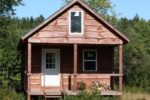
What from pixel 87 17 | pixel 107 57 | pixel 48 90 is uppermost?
pixel 87 17

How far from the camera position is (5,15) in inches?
1937

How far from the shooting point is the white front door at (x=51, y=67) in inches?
1328

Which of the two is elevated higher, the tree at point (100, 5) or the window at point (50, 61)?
the tree at point (100, 5)

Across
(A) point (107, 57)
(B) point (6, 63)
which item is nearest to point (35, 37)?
(A) point (107, 57)

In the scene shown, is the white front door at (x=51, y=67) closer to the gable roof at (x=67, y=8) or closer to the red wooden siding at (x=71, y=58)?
the red wooden siding at (x=71, y=58)

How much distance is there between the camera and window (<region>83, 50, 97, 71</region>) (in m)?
34.6

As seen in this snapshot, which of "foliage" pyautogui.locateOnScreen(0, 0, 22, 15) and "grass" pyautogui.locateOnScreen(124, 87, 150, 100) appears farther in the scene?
"foliage" pyautogui.locateOnScreen(0, 0, 22, 15)

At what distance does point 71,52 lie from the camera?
3447 cm

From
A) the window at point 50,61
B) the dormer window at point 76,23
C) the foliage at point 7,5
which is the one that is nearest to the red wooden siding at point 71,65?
the window at point 50,61

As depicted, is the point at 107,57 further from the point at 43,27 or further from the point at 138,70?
the point at 138,70

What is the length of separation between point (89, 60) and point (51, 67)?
275 centimetres

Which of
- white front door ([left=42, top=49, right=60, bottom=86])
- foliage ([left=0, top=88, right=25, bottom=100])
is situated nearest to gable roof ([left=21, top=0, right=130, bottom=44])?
white front door ([left=42, top=49, right=60, bottom=86])

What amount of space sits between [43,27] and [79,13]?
2.63 meters

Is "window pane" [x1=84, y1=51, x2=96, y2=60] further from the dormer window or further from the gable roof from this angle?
the gable roof
